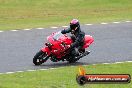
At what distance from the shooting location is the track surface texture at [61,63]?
17.0m

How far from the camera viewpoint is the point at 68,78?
44.8 ft

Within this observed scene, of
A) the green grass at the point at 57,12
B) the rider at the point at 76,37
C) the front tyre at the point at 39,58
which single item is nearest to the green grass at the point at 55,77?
the rider at the point at 76,37

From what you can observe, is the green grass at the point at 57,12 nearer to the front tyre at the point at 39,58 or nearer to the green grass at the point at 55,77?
the front tyre at the point at 39,58

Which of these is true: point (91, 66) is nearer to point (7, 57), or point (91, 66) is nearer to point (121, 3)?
point (7, 57)

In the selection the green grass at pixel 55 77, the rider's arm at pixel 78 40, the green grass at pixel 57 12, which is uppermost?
the rider's arm at pixel 78 40

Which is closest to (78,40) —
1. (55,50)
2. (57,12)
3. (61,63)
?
(55,50)

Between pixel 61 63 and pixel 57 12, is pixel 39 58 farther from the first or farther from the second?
pixel 57 12

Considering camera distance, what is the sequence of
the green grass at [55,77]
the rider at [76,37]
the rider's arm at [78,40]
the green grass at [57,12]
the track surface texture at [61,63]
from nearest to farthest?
the green grass at [55,77] < the rider at [76,37] < the rider's arm at [78,40] < the track surface texture at [61,63] < the green grass at [57,12]

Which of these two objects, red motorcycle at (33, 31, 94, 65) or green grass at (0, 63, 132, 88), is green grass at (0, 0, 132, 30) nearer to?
red motorcycle at (33, 31, 94, 65)

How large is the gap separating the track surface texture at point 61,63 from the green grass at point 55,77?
1.09 metres

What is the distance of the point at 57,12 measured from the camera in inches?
1133

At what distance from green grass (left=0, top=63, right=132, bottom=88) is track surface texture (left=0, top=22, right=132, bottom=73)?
109 cm

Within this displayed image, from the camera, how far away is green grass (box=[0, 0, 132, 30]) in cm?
2591

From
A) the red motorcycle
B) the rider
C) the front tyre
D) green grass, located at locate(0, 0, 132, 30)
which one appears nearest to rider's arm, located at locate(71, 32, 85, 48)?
the rider
